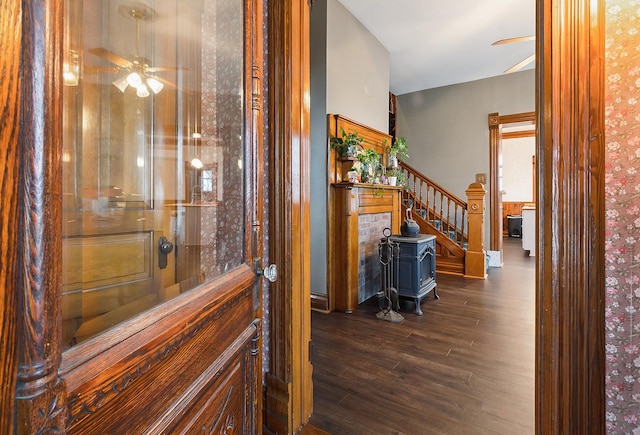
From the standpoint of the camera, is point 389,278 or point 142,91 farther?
point 389,278

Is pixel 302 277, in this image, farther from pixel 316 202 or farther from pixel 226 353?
pixel 316 202

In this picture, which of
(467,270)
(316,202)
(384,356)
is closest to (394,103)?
(467,270)

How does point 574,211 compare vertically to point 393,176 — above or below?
below

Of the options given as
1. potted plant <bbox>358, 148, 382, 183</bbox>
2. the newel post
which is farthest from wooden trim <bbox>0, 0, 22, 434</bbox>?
the newel post

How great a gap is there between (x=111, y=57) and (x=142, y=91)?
200mm

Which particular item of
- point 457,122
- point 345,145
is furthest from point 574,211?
point 457,122

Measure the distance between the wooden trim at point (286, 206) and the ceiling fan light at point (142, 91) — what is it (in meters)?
0.67

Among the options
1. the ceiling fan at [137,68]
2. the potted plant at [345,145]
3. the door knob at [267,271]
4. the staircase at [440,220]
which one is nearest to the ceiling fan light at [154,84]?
the ceiling fan at [137,68]

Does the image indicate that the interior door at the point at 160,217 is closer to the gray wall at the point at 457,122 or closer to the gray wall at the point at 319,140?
the gray wall at the point at 319,140

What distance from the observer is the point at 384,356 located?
242 centimetres

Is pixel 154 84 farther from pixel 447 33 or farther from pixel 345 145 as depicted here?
pixel 447 33

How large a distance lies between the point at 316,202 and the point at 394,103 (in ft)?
14.8

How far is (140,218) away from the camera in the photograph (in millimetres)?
890

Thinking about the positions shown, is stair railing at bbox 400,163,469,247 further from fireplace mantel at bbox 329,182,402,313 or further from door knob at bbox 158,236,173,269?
door knob at bbox 158,236,173,269
